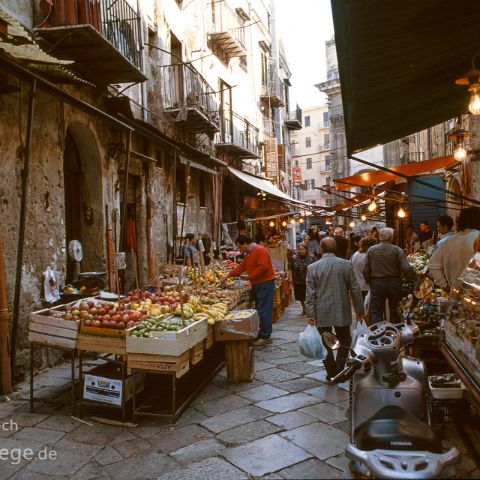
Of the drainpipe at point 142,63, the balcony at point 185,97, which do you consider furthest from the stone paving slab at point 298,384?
the balcony at point 185,97

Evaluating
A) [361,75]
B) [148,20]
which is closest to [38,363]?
[361,75]

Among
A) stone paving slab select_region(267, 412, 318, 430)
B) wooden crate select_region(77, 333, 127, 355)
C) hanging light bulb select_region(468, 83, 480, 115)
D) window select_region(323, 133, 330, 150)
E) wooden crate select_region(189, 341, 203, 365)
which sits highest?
window select_region(323, 133, 330, 150)

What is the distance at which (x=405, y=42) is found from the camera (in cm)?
379

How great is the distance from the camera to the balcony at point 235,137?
60.5 ft

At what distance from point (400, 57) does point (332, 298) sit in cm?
297

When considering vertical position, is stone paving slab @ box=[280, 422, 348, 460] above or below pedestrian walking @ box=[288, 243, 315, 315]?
below

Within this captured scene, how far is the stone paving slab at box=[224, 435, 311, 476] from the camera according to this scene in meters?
4.05

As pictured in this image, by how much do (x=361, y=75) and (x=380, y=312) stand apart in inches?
159

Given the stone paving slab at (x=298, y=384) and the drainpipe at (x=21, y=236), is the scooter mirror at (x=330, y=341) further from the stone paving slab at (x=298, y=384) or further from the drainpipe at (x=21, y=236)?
the drainpipe at (x=21, y=236)

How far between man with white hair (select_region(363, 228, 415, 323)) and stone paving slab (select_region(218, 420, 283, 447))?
9.78 ft

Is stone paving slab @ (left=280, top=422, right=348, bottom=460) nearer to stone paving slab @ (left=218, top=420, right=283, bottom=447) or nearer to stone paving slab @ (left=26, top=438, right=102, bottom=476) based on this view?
stone paving slab @ (left=218, top=420, right=283, bottom=447)

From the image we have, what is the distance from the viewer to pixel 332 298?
240 inches

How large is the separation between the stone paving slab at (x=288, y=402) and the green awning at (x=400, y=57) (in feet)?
10.1

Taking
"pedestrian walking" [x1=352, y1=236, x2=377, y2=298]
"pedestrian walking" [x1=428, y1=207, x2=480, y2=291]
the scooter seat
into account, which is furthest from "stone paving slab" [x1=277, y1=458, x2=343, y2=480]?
"pedestrian walking" [x1=352, y1=236, x2=377, y2=298]
